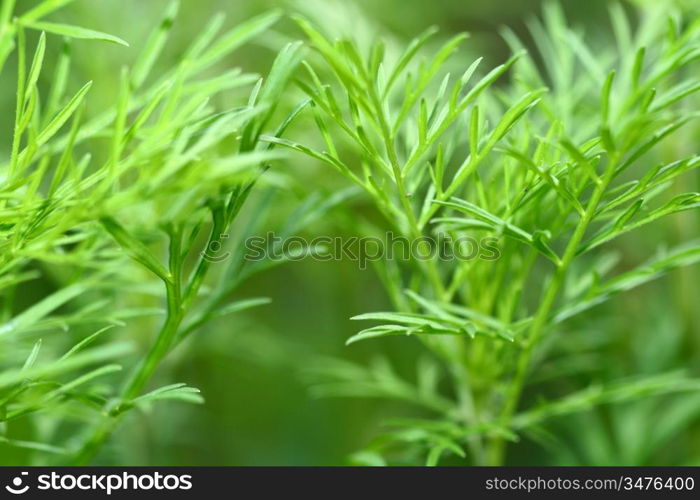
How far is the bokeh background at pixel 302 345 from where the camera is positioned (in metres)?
0.69

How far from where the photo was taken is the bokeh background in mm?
686

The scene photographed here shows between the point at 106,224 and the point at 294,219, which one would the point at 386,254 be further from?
the point at 106,224

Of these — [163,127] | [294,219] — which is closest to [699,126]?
[294,219]

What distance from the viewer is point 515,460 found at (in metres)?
0.78
